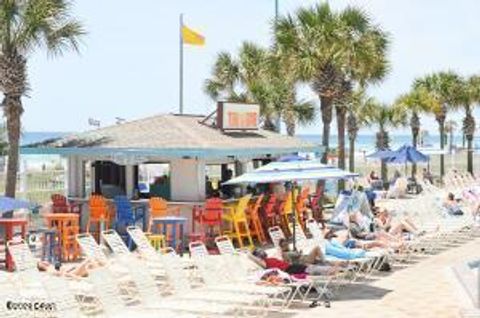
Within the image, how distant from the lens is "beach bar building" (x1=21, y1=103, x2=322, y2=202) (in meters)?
17.9

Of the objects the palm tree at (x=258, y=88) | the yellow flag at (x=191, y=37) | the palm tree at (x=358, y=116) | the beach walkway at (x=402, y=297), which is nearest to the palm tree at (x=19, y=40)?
the beach walkway at (x=402, y=297)

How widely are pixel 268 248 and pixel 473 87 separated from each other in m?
31.4

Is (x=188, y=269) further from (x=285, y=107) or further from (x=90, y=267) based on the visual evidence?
(x=285, y=107)

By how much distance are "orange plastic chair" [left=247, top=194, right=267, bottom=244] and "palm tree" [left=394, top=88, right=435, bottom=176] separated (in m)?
26.5

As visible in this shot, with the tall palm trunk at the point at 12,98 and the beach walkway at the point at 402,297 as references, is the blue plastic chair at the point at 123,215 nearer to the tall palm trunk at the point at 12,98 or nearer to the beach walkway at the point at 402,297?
Answer: the tall palm trunk at the point at 12,98

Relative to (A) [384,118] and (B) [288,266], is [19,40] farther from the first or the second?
(A) [384,118]

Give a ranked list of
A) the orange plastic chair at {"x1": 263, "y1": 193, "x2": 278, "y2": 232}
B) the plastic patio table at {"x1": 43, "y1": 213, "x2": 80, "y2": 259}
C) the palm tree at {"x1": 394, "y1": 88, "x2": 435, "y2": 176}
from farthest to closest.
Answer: the palm tree at {"x1": 394, "y1": 88, "x2": 435, "y2": 176} → the orange plastic chair at {"x1": 263, "y1": 193, "x2": 278, "y2": 232} → the plastic patio table at {"x1": 43, "y1": 213, "x2": 80, "y2": 259}

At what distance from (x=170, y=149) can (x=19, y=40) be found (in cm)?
400

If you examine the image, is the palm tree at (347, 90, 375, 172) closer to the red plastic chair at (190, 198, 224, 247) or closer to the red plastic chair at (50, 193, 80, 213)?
the red plastic chair at (190, 198, 224, 247)

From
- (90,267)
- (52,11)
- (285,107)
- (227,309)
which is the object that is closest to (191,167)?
(52,11)

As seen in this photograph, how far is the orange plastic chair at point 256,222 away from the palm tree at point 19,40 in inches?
197

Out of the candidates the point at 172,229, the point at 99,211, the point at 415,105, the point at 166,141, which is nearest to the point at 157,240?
the point at 172,229

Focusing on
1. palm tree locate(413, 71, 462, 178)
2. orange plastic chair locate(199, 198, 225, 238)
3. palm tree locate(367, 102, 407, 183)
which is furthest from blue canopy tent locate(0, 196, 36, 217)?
palm tree locate(413, 71, 462, 178)

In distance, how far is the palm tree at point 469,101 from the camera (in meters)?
45.8
